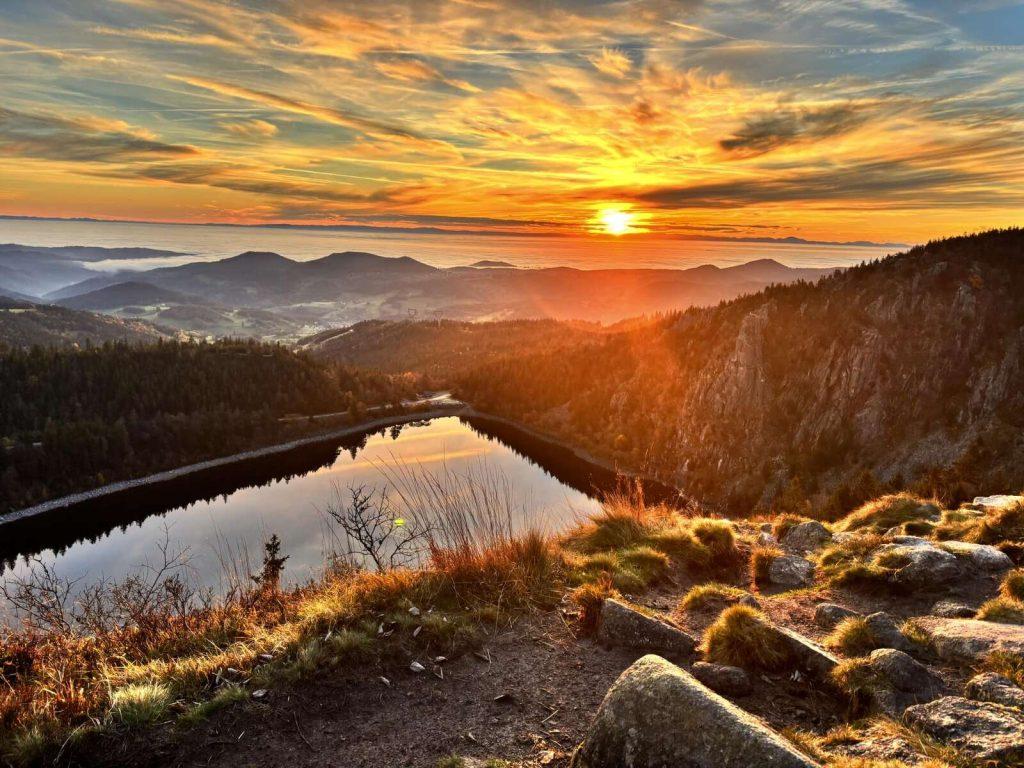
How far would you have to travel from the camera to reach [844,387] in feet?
347

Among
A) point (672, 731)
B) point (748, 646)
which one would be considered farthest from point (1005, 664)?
point (672, 731)

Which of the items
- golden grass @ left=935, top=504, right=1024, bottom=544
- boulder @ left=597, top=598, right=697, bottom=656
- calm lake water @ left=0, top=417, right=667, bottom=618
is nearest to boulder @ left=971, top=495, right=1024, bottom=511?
golden grass @ left=935, top=504, right=1024, bottom=544

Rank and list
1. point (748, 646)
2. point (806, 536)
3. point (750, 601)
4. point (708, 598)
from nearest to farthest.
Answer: point (748, 646) < point (750, 601) < point (708, 598) < point (806, 536)

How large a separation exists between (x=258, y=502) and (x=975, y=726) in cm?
11805

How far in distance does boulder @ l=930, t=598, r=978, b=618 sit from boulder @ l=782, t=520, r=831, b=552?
13.9 ft

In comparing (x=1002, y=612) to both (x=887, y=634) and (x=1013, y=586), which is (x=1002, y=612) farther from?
(x=887, y=634)

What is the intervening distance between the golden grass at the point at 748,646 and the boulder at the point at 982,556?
626 cm

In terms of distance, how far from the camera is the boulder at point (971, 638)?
7.07 meters

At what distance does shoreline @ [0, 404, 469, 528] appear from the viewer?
111m

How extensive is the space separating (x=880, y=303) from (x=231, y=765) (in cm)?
13133

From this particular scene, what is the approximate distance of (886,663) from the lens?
22.0 feet

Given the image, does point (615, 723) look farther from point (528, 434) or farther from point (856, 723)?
point (528, 434)

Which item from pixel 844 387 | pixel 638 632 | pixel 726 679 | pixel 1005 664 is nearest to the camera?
pixel 1005 664

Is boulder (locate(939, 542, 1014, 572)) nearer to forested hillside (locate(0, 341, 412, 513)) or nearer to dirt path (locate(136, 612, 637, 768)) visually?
dirt path (locate(136, 612, 637, 768))
